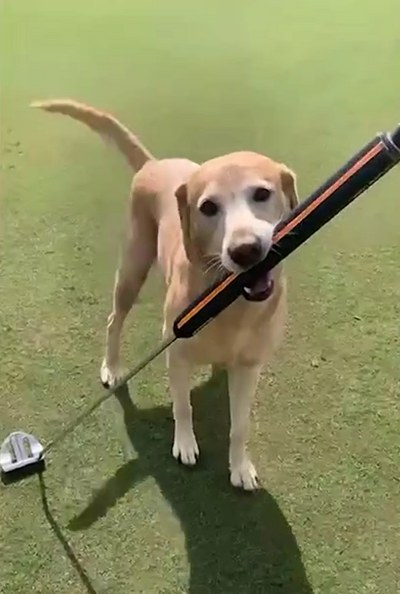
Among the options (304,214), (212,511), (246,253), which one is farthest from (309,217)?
(212,511)

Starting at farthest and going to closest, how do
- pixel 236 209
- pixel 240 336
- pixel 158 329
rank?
pixel 158 329, pixel 240 336, pixel 236 209

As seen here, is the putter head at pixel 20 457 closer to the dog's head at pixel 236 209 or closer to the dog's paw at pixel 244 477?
the dog's paw at pixel 244 477

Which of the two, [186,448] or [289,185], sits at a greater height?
[289,185]

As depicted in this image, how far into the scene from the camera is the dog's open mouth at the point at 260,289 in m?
1.51

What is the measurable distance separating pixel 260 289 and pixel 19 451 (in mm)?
680

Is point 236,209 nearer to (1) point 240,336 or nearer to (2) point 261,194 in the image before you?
(2) point 261,194

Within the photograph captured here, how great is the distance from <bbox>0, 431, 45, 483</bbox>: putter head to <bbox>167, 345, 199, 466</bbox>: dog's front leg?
0.28 m

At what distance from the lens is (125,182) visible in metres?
2.70

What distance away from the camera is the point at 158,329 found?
2.20 metres

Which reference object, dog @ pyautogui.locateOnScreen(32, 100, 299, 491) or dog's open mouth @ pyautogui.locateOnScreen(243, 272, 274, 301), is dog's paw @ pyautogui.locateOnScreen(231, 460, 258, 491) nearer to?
dog @ pyautogui.locateOnScreen(32, 100, 299, 491)

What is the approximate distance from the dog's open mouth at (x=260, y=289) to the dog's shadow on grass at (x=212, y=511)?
0.50 m

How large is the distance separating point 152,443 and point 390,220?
3.31 feet

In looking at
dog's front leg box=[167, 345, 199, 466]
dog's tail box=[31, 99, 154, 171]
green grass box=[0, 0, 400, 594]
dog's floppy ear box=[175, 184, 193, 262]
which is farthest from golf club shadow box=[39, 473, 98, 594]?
dog's tail box=[31, 99, 154, 171]

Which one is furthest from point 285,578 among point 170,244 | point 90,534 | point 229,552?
point 170,244
